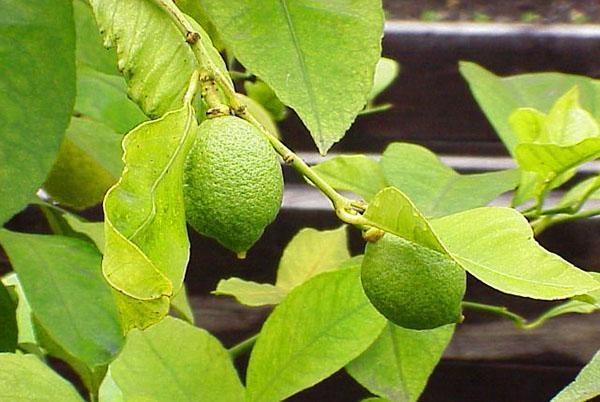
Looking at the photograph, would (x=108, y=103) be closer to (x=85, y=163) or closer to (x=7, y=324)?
(x=85, y=163)

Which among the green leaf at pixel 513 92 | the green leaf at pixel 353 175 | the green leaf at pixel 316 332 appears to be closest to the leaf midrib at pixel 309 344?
the green leaf at pixel 316 332

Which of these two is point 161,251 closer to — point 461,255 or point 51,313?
point 461,255

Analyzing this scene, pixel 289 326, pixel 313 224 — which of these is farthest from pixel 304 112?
pixel 313 224

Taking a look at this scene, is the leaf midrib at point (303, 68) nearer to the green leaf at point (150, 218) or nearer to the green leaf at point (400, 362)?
the green leaf at point (150, 218)

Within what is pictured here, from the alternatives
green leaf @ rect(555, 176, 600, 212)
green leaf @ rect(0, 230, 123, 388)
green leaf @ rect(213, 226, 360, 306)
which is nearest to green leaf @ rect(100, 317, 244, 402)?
green leaf @ rect(0, 230, 123, 388)

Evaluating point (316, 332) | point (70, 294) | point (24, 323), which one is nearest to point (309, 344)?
point (316, 332)

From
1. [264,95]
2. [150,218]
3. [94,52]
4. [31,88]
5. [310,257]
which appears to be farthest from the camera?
[264,95]
